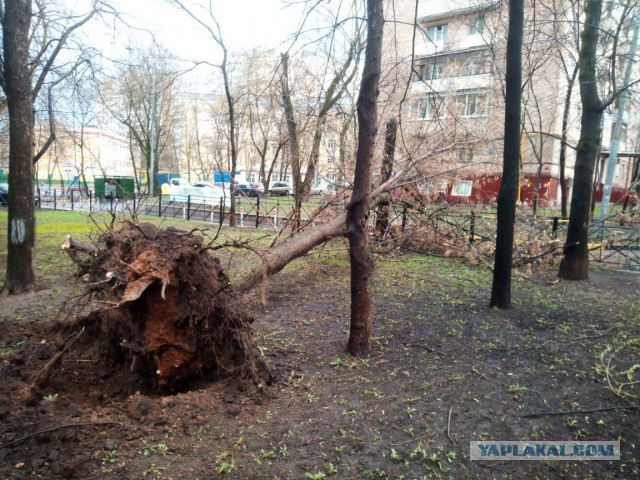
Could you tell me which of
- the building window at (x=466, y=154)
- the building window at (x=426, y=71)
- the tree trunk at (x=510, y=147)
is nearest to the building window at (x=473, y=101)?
the building window at (x=426, y=71)

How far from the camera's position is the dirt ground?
267 centimetres

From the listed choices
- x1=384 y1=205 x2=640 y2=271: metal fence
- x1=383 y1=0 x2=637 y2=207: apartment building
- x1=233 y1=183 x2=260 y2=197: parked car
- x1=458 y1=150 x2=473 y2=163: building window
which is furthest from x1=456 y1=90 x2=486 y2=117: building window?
x1=233 y1=183 x2=260 y2=197: parked car

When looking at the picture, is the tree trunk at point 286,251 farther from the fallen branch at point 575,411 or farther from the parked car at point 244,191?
the fallen branch at point 575,411

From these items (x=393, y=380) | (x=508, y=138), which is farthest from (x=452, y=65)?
(x=393, y=380)

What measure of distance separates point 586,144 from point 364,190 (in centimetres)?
570

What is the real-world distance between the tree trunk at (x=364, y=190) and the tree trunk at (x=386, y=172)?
17.2ft

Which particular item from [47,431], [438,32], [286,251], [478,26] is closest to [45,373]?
[47,431]

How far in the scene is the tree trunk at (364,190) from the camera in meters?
3.91

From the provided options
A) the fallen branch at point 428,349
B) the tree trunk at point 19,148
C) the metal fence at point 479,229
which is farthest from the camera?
the metal fence at point 479,229

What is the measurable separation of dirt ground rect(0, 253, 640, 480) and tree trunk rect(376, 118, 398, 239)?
4191 millimetres

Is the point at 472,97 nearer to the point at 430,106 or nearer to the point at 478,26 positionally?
the point at 478,26

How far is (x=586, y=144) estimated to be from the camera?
25.2 ft

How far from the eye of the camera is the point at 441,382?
3.77 metres

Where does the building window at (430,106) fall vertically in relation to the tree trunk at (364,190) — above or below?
above
